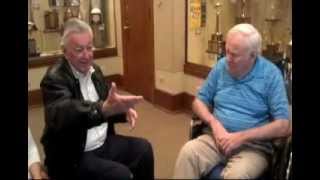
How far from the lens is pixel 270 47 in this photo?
139 cm

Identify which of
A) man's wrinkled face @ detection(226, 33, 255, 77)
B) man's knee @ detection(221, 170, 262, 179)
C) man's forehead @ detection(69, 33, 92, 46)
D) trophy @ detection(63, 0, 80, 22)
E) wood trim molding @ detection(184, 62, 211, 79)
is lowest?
man's knee @ detection(221, 170, 262, 179)

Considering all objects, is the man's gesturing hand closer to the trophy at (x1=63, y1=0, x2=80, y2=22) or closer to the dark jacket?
the dark jacket

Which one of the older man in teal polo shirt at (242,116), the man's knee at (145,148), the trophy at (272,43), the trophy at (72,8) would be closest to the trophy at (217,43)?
the older man in teal polo shirt at (242,116)

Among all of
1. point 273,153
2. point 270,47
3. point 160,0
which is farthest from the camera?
point 270,47

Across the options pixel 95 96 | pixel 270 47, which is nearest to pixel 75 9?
pixel 95 96

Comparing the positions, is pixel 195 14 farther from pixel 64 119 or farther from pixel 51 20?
pixel 51 20

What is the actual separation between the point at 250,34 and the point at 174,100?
374 millimetres

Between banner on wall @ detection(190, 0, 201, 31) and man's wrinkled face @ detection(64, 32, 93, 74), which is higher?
banner on wall @ detection(190, 0, 201, 31)

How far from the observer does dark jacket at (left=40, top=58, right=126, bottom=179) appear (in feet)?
3.74

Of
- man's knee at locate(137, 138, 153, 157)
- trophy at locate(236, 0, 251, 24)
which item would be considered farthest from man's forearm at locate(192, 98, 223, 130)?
trophy at locate(236, 0, 251, 24)

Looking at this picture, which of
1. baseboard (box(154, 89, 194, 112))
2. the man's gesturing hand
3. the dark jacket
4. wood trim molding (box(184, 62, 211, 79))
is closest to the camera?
the man's gesturing hand

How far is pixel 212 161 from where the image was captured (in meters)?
1.26
